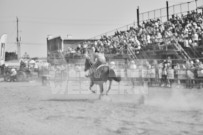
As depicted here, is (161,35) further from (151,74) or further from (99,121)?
(99,121)

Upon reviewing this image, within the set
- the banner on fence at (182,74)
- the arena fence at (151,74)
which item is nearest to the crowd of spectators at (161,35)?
the arena fence at (151,74)

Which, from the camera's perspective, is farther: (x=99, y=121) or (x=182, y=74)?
(x=182, y=74)

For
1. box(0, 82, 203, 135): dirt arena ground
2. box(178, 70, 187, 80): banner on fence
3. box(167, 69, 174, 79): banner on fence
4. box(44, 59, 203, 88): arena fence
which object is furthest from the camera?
box(167, 69, 174, 79): banner on fence

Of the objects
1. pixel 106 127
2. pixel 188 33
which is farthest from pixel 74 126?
pixel 188 33

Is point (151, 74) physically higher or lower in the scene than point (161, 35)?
lower

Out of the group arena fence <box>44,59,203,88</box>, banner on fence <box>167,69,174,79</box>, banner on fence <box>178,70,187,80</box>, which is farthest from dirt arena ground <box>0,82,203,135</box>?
banner on fence <box>167,69,174,79</box>

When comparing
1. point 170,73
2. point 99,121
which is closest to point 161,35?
point 170,73

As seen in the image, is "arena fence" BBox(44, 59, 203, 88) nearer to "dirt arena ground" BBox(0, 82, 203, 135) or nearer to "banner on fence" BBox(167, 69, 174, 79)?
"banner on fence" BBox(167, 69, 174, 79)

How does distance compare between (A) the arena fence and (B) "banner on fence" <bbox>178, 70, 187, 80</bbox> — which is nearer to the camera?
(A) the arena fence

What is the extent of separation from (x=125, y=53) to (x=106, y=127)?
14.2m

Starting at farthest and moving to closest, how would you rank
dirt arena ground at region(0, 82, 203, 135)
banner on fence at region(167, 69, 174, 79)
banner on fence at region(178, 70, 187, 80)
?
1. banner on fence at region(167, 69, 174, 79)
2. banner on fence at region(178, 70, 187, 80)
3. dirt arena ground at region(0, 82, 203, 135)

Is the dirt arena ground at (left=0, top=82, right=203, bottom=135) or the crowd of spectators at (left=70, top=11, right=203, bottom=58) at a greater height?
the crowd of spectators at (left=70, top=11, right=203, bottom=58)

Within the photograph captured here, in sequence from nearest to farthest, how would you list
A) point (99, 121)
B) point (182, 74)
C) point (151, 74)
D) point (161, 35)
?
point (99, 121), point (182, 74), point (151, 74), point (161, 35)

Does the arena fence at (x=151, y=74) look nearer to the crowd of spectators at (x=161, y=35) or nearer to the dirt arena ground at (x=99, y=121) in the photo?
the crowd of spectators at (x=161, y=35)
